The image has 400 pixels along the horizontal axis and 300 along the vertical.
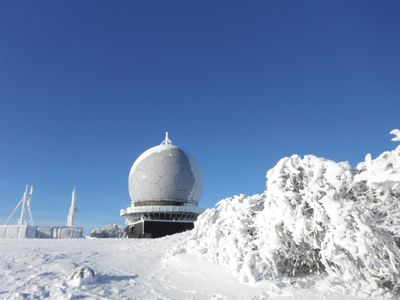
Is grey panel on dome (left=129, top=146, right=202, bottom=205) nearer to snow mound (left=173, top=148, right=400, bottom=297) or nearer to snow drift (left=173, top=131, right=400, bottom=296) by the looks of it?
snow mound (left=173, top=148, right=400, bottom=297)

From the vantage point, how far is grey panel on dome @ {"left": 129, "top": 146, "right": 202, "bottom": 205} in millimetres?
31391

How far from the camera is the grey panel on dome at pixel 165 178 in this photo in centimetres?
3139

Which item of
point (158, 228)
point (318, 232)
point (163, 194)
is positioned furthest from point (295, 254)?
point (158, 228)

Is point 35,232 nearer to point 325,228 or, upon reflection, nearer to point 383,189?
point 325,228

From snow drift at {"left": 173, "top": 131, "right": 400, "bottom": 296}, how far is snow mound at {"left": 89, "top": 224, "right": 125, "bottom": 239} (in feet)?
97.6

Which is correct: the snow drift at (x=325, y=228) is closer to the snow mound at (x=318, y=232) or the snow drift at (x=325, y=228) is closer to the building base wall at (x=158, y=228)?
the snow mound at (x=318, y=232)

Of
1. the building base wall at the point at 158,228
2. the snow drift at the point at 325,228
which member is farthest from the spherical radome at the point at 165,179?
the snow drift at the point at 325,228

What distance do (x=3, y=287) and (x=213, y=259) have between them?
5.17 meters

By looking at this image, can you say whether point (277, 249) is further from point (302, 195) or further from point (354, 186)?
point (354, 186)

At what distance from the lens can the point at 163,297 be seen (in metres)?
7.04

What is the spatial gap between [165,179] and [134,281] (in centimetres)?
2312

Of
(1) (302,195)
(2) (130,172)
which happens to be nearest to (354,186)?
(1) (302,195)

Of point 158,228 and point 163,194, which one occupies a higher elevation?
point 163,194

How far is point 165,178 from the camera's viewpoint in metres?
31.4
